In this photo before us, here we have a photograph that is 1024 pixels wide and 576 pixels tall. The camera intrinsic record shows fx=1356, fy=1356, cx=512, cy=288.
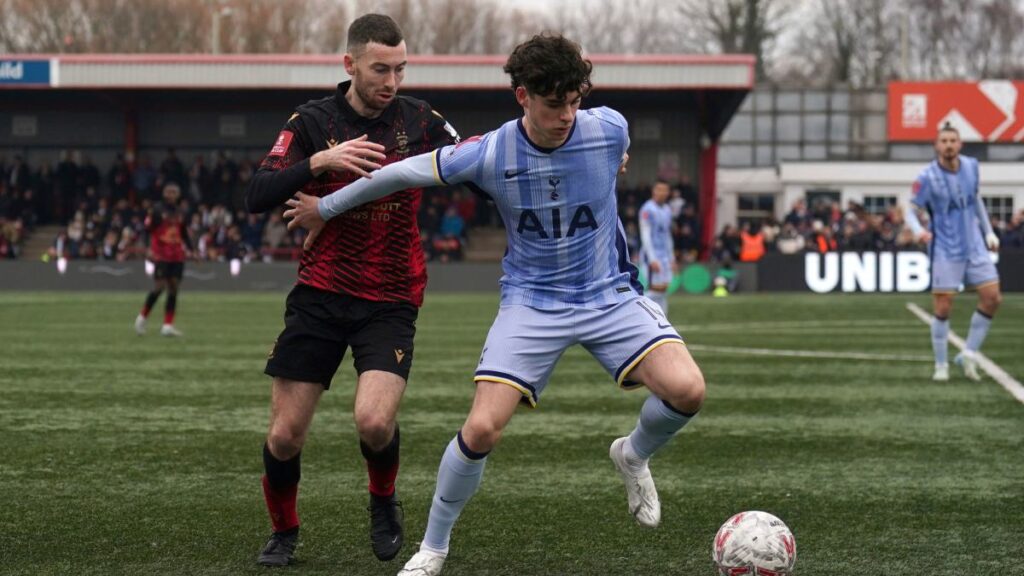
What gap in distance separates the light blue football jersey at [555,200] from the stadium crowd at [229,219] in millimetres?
24668

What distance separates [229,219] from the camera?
115ft

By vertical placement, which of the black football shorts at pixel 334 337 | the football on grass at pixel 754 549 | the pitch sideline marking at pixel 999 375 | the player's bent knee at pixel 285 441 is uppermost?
the black football shorts at pixel 334 337

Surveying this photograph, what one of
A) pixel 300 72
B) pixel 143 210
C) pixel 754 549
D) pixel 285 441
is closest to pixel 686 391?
pixel 754 549

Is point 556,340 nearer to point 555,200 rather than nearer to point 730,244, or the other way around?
point 555,200

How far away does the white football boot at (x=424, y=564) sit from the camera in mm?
5098

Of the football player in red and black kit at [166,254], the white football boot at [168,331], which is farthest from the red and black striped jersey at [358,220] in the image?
the football player in red and black kit at [166,254]

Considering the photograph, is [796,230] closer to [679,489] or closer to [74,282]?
[74,282]

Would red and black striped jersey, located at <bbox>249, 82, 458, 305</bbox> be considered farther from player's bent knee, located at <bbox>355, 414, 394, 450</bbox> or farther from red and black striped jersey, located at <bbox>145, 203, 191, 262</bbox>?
red and black striped jersey, located at <bbox>145, 203, 191, 262</bbox>

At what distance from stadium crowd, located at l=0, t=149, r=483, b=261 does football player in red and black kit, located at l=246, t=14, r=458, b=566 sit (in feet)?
87.9

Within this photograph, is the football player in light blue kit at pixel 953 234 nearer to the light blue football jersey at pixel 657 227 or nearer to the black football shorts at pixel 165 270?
the light blue football jersey at pixel 657 227

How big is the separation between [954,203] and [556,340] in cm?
783

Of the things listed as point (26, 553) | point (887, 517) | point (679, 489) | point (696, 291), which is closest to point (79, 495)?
point (26, 553)

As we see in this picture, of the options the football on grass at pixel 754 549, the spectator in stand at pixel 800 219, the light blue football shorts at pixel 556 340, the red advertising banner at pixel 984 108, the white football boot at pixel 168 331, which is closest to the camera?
the football on grass at pixel 754 549

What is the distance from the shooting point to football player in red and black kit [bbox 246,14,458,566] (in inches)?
213
